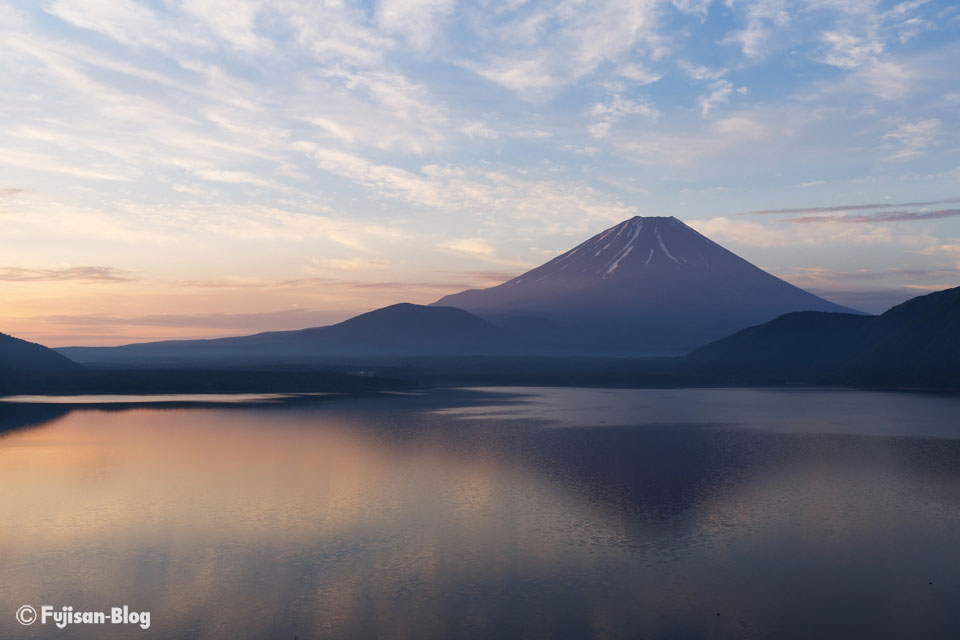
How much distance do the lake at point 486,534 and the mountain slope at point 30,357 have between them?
85546 millimetres

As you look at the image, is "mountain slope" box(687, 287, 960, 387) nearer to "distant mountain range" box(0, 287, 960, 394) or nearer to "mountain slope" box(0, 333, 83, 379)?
"distant mountain range" box(0, 287, 960, 394)

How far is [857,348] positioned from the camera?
14088 centimetres

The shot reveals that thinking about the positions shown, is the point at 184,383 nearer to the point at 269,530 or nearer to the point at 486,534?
the point at 269,530

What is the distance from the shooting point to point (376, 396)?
96562 mm

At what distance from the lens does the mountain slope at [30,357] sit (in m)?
126

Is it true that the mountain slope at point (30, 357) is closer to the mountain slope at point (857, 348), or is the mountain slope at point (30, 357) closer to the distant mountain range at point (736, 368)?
the distant mountain range at point (736, 368)

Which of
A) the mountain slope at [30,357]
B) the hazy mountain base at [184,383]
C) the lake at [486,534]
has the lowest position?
Result: the lake at [486,534]

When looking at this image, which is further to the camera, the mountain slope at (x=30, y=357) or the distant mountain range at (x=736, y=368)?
the mountain slope at (x=30, y=357)

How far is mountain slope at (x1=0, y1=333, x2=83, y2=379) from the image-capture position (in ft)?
414

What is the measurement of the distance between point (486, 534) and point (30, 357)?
13504 centimetres

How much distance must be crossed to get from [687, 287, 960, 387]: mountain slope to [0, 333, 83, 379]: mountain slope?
121 m

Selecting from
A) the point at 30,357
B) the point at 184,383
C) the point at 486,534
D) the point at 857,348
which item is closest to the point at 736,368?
the point at 857,348

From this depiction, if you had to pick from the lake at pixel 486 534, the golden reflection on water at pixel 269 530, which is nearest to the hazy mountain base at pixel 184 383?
the lake at pixel 486 534

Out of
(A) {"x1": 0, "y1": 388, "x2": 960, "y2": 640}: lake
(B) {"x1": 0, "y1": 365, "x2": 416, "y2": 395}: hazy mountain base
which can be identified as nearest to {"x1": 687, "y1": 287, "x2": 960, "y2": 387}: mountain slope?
(A) {"x1": 0, "y1": 388, "x2": 960, "y2": 640}: lake
